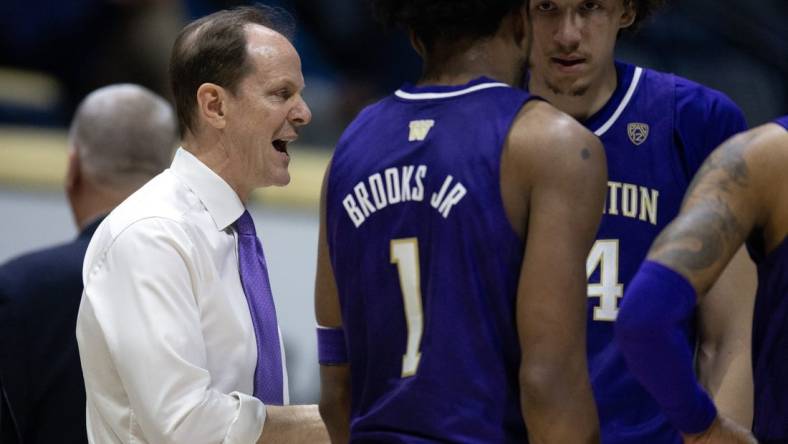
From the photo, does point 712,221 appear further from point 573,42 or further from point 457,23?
point 573,42

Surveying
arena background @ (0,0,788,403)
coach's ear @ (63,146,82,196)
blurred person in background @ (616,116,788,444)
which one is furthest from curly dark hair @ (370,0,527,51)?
arena background @ (0,0,788,403)

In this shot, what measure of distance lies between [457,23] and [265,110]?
0.68 m

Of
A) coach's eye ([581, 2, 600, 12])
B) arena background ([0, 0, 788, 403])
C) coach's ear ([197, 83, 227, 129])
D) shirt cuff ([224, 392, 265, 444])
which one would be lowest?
arena background ([0, 0, 788, 403])

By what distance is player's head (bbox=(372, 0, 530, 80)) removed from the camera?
276cm

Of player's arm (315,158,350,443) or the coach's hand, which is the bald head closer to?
player's arm (315,158,350,443)

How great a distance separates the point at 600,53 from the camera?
3584 millimetres

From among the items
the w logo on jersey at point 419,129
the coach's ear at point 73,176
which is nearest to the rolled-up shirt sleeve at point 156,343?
the w logo on jersey at point 419,129

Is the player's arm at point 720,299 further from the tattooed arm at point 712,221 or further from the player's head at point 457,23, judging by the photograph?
the player's head at point 457,23

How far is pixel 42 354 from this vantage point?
4137 millimetres

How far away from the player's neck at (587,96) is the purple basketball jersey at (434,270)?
2.74 feet

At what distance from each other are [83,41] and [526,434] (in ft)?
22.8

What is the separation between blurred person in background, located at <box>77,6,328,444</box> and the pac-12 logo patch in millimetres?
885

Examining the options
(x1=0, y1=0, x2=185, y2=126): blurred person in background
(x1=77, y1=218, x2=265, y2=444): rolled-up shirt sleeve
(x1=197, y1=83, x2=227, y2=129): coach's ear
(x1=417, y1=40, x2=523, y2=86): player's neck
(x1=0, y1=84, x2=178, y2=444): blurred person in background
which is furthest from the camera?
(x1=0, y1=0, x2=185, y2=126): blurred person in background

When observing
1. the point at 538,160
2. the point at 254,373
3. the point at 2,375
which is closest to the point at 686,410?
the point at 538,160
